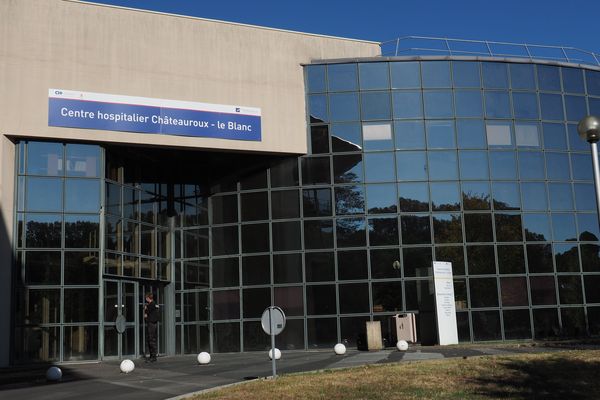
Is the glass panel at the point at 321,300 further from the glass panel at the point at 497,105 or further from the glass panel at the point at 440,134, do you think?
the glass panel at the point at 497,105

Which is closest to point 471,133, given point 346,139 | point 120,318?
point 346,139

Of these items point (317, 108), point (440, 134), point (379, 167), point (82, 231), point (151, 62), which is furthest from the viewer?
point (317, 108)

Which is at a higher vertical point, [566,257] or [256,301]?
[566,257]

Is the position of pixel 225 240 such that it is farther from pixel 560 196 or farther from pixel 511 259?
pixel 560 196

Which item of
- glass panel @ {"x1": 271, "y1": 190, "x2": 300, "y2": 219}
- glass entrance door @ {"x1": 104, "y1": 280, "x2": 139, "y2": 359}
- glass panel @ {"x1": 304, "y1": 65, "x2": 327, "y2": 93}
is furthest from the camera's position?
glass panel @ {"x1": 304, "y1": 65, "x2": 327, "y2": 93}

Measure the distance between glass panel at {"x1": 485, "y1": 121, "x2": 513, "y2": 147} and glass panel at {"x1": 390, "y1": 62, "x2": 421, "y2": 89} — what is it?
304 cm

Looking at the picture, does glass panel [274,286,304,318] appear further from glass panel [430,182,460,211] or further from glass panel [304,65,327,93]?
glass panel [304,65,327,93]

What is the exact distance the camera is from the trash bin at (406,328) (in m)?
23.6

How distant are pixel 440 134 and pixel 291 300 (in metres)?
7.97

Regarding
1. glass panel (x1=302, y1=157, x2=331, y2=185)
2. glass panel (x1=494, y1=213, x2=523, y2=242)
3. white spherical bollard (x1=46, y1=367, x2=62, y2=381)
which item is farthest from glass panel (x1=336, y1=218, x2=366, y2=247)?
white spherical bollard (x1=46, y1=367, x2=62, y2=381)

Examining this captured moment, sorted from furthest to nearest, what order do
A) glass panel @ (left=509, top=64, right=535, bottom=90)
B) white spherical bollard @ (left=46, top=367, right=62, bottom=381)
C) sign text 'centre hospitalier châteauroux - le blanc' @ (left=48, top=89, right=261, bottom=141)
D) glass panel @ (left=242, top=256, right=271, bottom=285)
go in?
glass panel @ (left=509, top=64, right=535, bottom=90) < glass panel @ (left=242, top=256, right=271, bottom=285) < sign text 'centre hospitalier châteauroux - le blanc' @ (left=48, top=89, right=261, bottom=141) < white spherical bollard @ (left=46, top=367, right=62, bottom=381)

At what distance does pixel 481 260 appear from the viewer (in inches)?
985

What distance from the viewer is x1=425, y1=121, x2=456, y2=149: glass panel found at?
25484 mm

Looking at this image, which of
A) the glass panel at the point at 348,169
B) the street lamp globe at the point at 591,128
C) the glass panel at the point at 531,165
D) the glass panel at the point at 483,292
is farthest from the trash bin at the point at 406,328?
the street lamp globe at the point at 591,128
